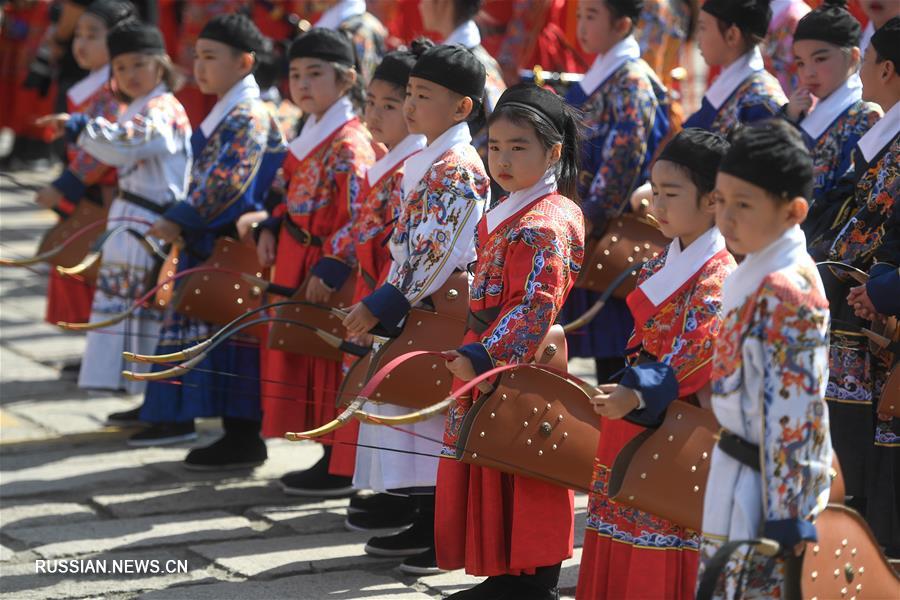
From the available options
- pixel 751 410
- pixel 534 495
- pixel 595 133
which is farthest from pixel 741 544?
pixel 595 133

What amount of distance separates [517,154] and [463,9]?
2.03m

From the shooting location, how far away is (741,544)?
2631 millimetres

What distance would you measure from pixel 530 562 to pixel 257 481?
6.47 feet

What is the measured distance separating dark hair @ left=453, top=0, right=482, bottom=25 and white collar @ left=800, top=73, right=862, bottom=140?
5.31 ft

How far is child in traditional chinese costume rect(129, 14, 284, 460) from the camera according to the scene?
5.30 meters

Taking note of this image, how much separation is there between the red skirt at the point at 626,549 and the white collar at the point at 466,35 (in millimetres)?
2454

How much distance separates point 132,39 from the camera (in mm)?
5773

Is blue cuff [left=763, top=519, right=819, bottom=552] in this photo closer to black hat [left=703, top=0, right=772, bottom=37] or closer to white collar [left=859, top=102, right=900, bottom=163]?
white collar [left=859, top=102, right=900, bottom=163]

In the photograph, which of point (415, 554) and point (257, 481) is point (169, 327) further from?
point (415, 554)

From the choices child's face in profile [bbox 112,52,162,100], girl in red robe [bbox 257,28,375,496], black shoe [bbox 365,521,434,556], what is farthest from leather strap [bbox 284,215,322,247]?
child's face in profile [bbox 112,52,162,100]

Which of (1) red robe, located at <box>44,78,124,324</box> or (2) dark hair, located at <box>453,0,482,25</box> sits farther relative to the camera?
(1) red robe, located at <box>44,78,124,324</box>

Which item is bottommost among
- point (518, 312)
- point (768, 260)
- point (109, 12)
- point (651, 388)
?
point (651, 388)

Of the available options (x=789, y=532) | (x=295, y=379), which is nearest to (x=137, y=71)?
(x=295, y=379)

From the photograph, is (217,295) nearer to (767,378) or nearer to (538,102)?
(538,102)
